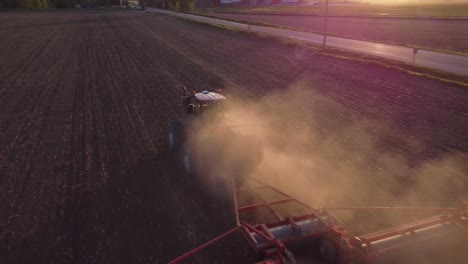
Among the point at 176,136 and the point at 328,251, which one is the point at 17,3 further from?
the point at 328,251

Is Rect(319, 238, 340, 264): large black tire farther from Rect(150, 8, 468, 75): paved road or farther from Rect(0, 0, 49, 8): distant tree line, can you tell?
Rect(0, 0, 49, 8): distant tree line

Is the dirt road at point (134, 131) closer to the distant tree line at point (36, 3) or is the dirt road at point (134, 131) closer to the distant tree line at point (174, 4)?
the distant tree line at point (174, 4)

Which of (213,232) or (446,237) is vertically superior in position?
(446,237)

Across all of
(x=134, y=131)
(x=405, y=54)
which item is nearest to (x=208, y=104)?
(x=134, y=131)

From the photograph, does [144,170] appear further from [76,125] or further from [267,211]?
[76,125]

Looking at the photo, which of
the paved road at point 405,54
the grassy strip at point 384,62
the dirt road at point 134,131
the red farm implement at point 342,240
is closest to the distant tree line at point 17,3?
the dirt road at point 134,131

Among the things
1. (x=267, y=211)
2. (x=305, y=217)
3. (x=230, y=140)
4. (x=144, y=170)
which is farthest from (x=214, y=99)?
(x=305, y=217)
